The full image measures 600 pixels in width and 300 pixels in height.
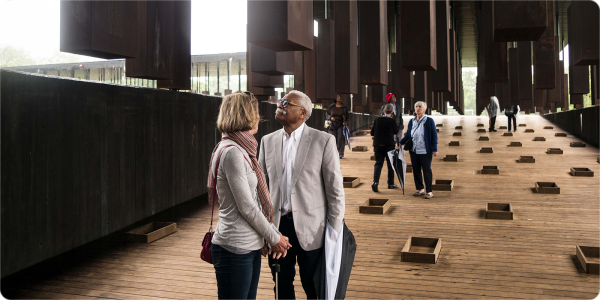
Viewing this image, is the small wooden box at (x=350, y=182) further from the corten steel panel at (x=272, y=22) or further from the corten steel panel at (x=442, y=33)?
the corten steel panel at (x=272, y=22)

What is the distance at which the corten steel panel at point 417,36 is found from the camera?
6.29 m

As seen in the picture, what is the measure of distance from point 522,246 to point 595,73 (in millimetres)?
13209

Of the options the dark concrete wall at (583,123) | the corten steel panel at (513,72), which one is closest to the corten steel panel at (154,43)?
the corten steel panel at (513,72)

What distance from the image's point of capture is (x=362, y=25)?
8.18 meters

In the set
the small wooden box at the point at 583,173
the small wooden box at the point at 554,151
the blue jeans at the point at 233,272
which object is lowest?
the blue jeans at the point at 233,272

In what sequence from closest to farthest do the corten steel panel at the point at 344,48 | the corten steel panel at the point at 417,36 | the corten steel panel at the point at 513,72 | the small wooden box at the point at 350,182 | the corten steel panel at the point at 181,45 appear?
the corten steel panel at the point at 417,36 → the corten steel panel at the point at 181,45 → the corten steel panel at the point at 344,48 → the small wooden box at the point at 350,182 → the corten steel panel at the point at 513,72

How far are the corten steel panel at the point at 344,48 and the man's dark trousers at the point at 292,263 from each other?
5831 millimetres

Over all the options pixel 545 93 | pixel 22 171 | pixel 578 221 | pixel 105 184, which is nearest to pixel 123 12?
pixel 22 171

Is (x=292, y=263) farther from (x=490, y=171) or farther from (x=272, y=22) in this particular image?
(x=490, y=171)

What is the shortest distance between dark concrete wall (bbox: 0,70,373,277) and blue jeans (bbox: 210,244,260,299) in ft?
8.64

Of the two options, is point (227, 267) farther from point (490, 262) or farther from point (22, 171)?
point (490, 262)

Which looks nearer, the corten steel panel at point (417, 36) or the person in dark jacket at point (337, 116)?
the corten steel panel at point (417, 36)

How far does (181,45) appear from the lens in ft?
21.7

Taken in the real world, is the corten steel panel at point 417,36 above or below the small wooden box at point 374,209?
above
